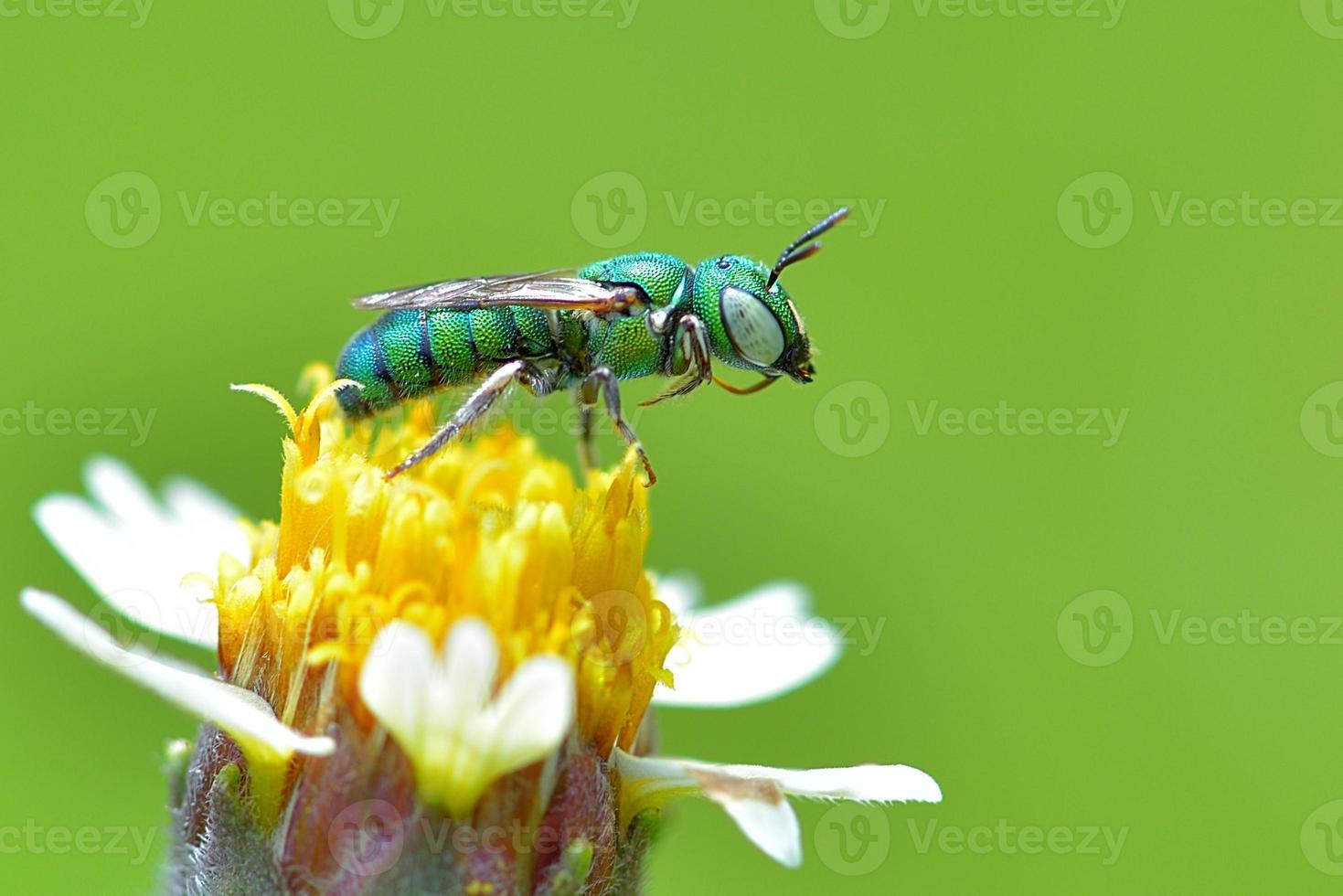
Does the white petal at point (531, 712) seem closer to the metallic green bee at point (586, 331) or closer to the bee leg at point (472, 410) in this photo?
the bee leg at point (472, 410)

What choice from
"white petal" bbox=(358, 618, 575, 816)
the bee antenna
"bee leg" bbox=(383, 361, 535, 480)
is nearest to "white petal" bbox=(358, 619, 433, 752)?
"white petal" bbox=(358, 618, 575, 816)

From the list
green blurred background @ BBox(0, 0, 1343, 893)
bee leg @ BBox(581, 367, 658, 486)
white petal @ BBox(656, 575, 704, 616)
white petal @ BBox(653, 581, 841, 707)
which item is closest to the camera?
bee leg @ BBox(581, 367, 658, 486)

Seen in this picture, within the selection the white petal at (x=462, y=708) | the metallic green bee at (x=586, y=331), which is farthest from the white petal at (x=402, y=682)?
the metallic green bee at (x=586, y=331)

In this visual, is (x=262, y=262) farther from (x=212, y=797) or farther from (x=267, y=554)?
(x=212, y=797)

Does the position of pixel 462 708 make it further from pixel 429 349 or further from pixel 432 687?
pixel 429 349

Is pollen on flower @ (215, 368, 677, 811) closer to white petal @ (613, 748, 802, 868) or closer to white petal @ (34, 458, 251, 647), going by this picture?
white petal @ (613, 748, 802, 868)

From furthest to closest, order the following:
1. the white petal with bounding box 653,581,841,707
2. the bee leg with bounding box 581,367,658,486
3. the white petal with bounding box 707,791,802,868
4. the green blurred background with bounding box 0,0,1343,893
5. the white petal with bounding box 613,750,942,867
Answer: the green blurred background with bounding box 0,0,1343,893 → the white petal with bounding box 653,581,841,707 → the bee leg with bounding box 581,367,658,486 → the white petal with bounding box 613,750,942,867 → the white petal with bounding box 707,791,802,868
